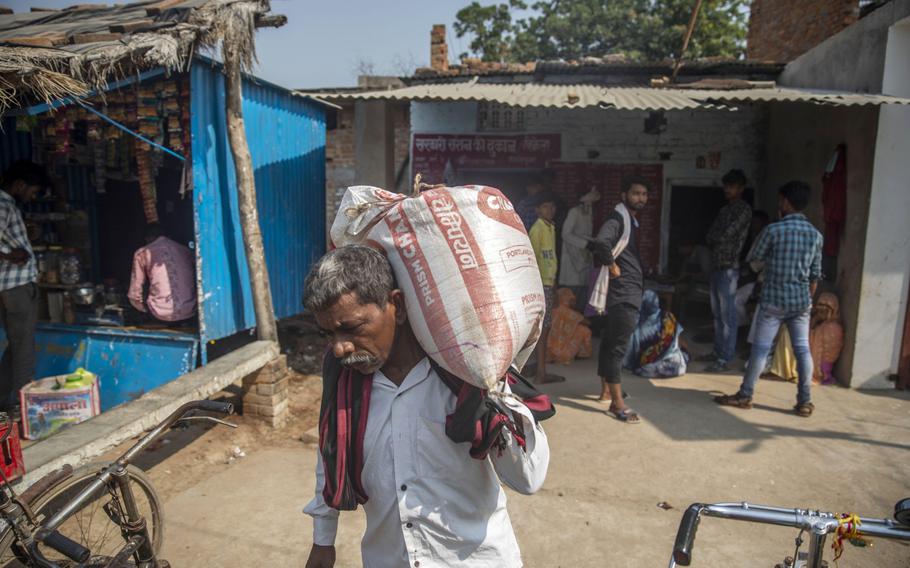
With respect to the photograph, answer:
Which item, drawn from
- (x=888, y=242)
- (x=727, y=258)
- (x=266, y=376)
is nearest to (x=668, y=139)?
(x=727, y=258)

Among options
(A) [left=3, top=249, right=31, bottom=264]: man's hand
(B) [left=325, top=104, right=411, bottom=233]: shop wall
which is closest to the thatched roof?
(A) [left=3, top=249, right=31, bottom=264]: man's hand

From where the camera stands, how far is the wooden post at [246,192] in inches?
185

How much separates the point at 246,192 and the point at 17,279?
1.94 meters

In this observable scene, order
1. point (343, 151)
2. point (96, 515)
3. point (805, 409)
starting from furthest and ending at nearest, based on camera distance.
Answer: point (343, 151) < point (805, 409) < point (96, 515)

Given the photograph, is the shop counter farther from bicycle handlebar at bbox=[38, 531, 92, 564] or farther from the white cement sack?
the white cement sack

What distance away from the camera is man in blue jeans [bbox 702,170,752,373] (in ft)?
19.6

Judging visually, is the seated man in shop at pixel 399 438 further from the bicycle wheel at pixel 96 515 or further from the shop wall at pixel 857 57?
the shop wall at pixel 857 57

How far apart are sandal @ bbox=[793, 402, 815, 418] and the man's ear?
4.81m

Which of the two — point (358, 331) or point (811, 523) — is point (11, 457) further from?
point (811, 523)

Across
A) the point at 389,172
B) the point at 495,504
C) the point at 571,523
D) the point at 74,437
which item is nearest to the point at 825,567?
the point at 495,504

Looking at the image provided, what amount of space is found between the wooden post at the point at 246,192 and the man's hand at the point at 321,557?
3638 mm

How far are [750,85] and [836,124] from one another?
127 centimetres

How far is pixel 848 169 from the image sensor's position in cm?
595

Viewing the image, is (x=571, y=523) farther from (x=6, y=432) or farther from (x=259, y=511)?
(x=6, y=432)
